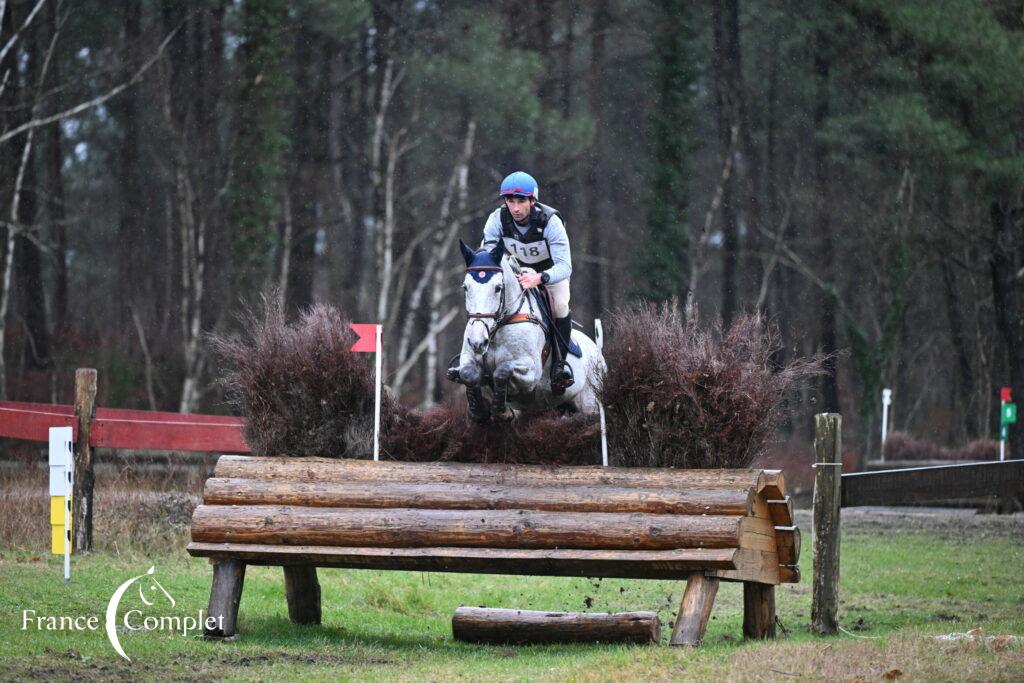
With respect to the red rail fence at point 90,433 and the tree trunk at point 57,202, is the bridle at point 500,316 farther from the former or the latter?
the tree trunk at point 57,202

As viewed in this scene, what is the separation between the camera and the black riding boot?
31.0 ft

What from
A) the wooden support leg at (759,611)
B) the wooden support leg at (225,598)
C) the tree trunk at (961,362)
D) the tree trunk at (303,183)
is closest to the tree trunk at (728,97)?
the tree trunk at (961,362)

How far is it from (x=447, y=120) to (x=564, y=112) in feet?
12.8

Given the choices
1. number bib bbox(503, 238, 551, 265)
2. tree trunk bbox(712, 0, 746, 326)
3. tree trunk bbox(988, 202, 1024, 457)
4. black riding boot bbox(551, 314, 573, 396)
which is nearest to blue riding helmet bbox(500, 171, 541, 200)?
number bib bbox(503, 238, 551, 265)

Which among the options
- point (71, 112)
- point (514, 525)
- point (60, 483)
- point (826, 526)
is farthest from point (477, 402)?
point (71, 112)

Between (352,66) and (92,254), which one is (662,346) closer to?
(352,66)

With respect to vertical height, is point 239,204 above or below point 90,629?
above

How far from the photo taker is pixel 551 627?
831 cm

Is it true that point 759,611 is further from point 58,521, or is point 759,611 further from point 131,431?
point 131,431

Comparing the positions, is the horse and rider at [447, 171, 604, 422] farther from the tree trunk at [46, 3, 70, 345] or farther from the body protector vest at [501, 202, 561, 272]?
the tree trunk at [46, 3, 70, 345]

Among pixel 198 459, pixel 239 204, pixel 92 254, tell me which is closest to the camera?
pixel 198 459

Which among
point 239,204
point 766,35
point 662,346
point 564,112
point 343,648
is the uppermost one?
point 766,35

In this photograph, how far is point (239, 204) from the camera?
25.7m

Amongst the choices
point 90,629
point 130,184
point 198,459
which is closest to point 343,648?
point 90,629
